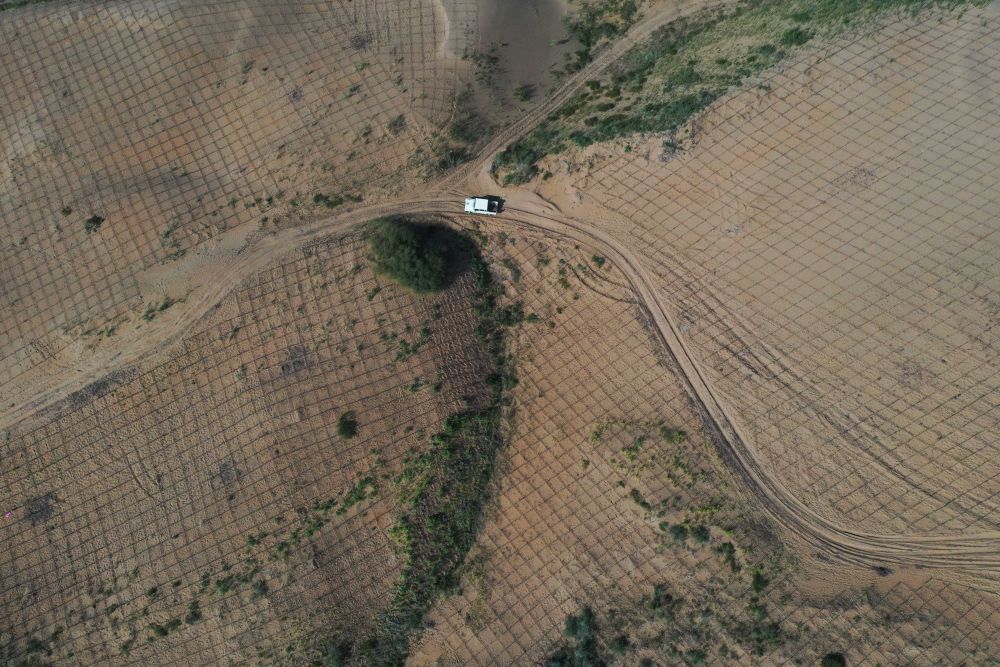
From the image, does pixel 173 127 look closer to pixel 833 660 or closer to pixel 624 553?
pixel 624 553

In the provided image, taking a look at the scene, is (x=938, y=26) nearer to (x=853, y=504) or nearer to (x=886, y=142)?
(x=886, y=142)

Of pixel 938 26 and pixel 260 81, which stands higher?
pixel 260 81

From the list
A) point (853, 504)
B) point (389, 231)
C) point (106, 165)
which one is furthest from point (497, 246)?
point (106, 165)

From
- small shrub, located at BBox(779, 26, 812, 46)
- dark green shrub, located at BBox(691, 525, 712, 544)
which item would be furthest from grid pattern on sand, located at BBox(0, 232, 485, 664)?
small shrub, located at BBox(779, 26, 812, 46)

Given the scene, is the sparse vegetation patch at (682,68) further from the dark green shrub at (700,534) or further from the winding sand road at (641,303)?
the dark green shrub at (700,534)

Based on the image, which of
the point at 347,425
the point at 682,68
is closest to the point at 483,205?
the point at 347,425
